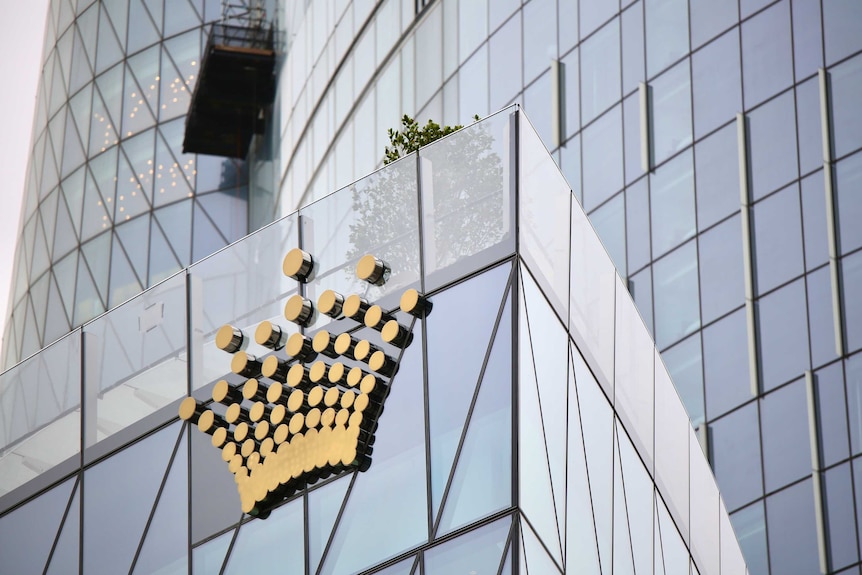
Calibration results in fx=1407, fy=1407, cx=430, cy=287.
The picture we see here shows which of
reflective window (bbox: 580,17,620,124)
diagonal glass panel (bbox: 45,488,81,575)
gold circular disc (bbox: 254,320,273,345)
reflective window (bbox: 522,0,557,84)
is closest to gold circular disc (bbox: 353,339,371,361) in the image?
gold circular disc (bbox: 254,320,273,345)

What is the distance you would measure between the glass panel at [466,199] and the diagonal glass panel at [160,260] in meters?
32.3

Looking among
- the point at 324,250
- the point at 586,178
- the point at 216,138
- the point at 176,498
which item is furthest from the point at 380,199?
the point at 216,138

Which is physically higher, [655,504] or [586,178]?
[586,178]

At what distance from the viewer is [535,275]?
14.1m

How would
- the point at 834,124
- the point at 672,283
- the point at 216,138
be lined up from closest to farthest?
the point at 834,124
the point at 672,283
the point at 216,138

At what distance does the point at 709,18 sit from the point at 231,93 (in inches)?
862

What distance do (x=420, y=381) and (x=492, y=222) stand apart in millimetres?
1737

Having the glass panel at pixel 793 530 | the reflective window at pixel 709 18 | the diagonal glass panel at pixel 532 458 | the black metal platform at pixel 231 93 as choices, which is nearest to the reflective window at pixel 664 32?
the reflective window at pixel 709 18

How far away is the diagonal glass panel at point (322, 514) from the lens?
1405cm

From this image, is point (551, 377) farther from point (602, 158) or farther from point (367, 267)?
point (602, 158)

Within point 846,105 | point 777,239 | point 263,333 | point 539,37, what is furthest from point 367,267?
point 539,37

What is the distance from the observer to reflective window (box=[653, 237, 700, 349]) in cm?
3006

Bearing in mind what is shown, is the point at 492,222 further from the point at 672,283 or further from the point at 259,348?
the point at 672,283

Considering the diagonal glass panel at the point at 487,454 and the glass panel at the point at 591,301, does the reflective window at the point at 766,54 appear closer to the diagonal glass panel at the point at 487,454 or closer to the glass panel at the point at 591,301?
the glass panel at the point at 591,301
